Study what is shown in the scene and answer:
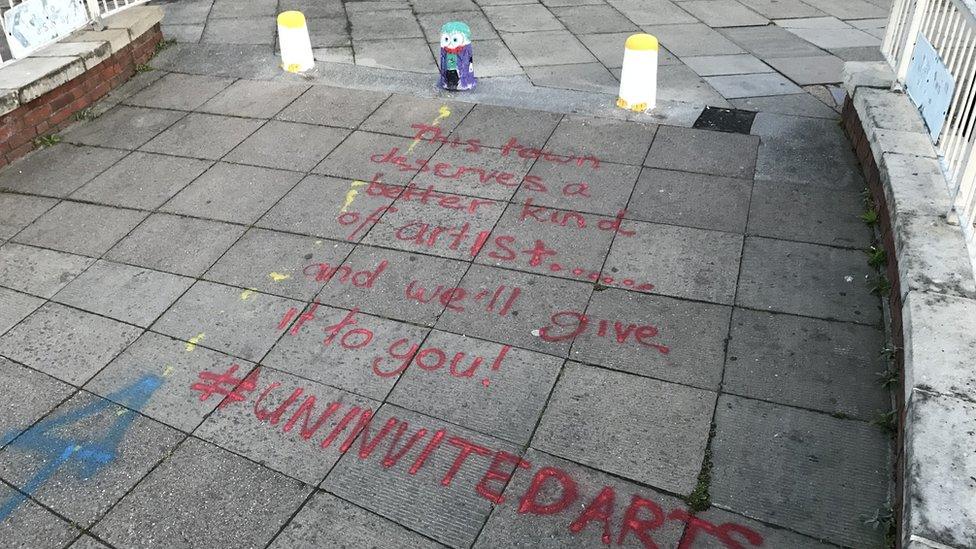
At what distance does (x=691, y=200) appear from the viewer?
546 cm

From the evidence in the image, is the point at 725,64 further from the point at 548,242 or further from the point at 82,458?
the point at 82,458

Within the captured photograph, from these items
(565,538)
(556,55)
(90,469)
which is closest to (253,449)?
(90,469)

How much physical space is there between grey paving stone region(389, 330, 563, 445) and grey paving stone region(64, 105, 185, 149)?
13.8 feet

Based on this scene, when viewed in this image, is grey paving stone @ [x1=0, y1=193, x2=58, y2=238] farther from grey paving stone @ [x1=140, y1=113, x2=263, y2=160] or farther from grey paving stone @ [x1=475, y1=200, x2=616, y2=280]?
grey paving stone @ [x1=475, y1=200, x2=616, y2=280]

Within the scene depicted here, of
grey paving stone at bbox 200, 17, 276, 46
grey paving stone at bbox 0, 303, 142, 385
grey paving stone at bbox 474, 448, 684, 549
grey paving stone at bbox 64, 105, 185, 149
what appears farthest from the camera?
grey paving stone at bbox 200, 17, 276, 46

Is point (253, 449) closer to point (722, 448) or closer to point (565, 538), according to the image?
point (565, 538)

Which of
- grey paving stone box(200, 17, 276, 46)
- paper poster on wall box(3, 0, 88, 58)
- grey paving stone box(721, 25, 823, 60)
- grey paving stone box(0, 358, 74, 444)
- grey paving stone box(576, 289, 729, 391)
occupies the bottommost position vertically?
grey paving stone box(0, 358, 74, 444)

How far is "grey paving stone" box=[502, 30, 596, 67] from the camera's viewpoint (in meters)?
8.05

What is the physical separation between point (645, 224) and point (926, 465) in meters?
2.66

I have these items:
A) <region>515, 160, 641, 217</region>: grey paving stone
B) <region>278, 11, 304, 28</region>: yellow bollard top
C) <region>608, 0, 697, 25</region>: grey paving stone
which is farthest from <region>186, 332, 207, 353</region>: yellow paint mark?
<region>608, 0, 697, 25</region>: grey paving stone

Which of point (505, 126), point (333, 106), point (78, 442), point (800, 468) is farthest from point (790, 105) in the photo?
point (78, 442)

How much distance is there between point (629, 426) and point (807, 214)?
2.50m

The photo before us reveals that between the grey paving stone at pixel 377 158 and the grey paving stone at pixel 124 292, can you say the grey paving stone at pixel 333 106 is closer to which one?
the grey paving stone at pixel 377 158

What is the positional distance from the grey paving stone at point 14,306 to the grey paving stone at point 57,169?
1427 mm
